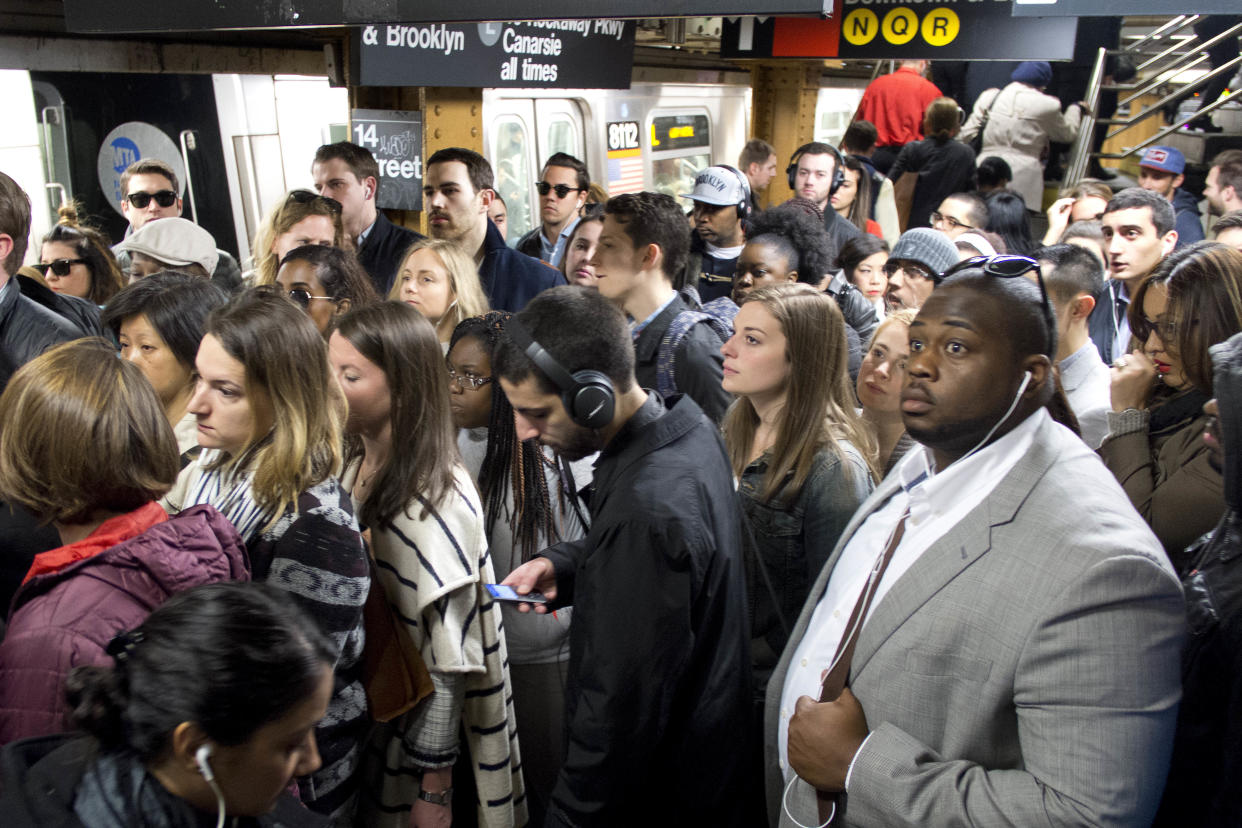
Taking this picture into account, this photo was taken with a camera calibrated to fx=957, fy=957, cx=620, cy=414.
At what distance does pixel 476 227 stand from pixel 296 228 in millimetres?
1003

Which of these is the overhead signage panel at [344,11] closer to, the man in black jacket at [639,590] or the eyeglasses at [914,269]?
the man in black jacket at [639,590]

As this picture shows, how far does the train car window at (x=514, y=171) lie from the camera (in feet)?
23.5

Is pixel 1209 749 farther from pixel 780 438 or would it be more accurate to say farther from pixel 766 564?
pixel 780 438

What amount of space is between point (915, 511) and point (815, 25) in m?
5.99

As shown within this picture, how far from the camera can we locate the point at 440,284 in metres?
3.89

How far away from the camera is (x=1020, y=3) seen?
13.3 feet

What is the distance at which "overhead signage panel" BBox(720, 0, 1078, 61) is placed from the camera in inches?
228

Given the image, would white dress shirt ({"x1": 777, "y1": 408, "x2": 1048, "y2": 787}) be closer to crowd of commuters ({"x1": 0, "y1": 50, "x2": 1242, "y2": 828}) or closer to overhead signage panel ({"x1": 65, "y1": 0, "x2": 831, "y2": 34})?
crowd of commuters ({"x1": 0, "y1": 50, "x2": 1242, "y2": 828})

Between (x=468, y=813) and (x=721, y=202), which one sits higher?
(x=721, y=202)

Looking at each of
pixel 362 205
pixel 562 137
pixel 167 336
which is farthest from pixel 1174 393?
pixel 562 137

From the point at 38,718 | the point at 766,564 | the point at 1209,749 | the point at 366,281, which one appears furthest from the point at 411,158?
the point at 1209,749

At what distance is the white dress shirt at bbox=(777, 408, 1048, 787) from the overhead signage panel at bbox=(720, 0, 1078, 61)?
181 inches

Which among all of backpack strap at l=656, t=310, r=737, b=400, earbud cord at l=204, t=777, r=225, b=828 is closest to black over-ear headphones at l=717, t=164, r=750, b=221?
backpack strap at l=656, t=310, r=737, b=400

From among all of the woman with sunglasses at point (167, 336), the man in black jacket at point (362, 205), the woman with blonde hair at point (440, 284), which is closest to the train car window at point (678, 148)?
the man in black jacket at point (362, 205)
